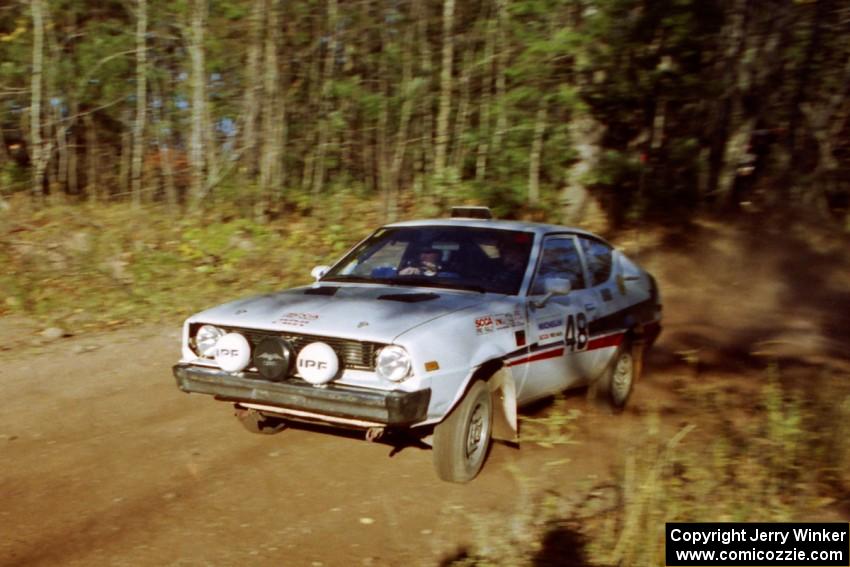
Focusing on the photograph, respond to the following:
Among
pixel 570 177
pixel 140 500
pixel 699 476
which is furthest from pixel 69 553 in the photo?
pixel 570 177

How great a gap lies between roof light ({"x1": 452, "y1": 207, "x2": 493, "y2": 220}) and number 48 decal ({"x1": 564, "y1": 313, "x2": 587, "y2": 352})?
1100mm

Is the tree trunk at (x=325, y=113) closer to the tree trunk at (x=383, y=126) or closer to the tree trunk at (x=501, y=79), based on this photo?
the tree trunk at (x=383, y=126)

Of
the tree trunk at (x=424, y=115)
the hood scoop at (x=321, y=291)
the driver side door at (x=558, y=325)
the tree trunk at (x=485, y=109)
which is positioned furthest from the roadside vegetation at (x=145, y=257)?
the driver side door at (x=558, y=325)

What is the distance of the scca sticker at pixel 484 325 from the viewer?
4605 mm

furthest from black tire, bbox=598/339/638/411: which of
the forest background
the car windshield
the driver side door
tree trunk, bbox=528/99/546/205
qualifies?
tree trunk, bbox=528/99/546/205

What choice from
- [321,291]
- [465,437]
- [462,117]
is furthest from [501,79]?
[465,437]

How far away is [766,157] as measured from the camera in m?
14.4

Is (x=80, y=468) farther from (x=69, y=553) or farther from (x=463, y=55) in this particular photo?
(x=463, y=55)

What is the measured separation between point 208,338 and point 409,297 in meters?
1.26

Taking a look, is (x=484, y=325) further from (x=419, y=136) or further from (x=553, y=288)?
(x=419, y=136)

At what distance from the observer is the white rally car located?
4.23 metres

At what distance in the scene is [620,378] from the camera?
6523 mm

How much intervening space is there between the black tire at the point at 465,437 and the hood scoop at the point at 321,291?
125 cm

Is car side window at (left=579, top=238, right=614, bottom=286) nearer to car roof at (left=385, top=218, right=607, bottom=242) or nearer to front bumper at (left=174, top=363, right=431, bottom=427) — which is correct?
car roof at (left=385, top=218, right=607, bottom=242)
